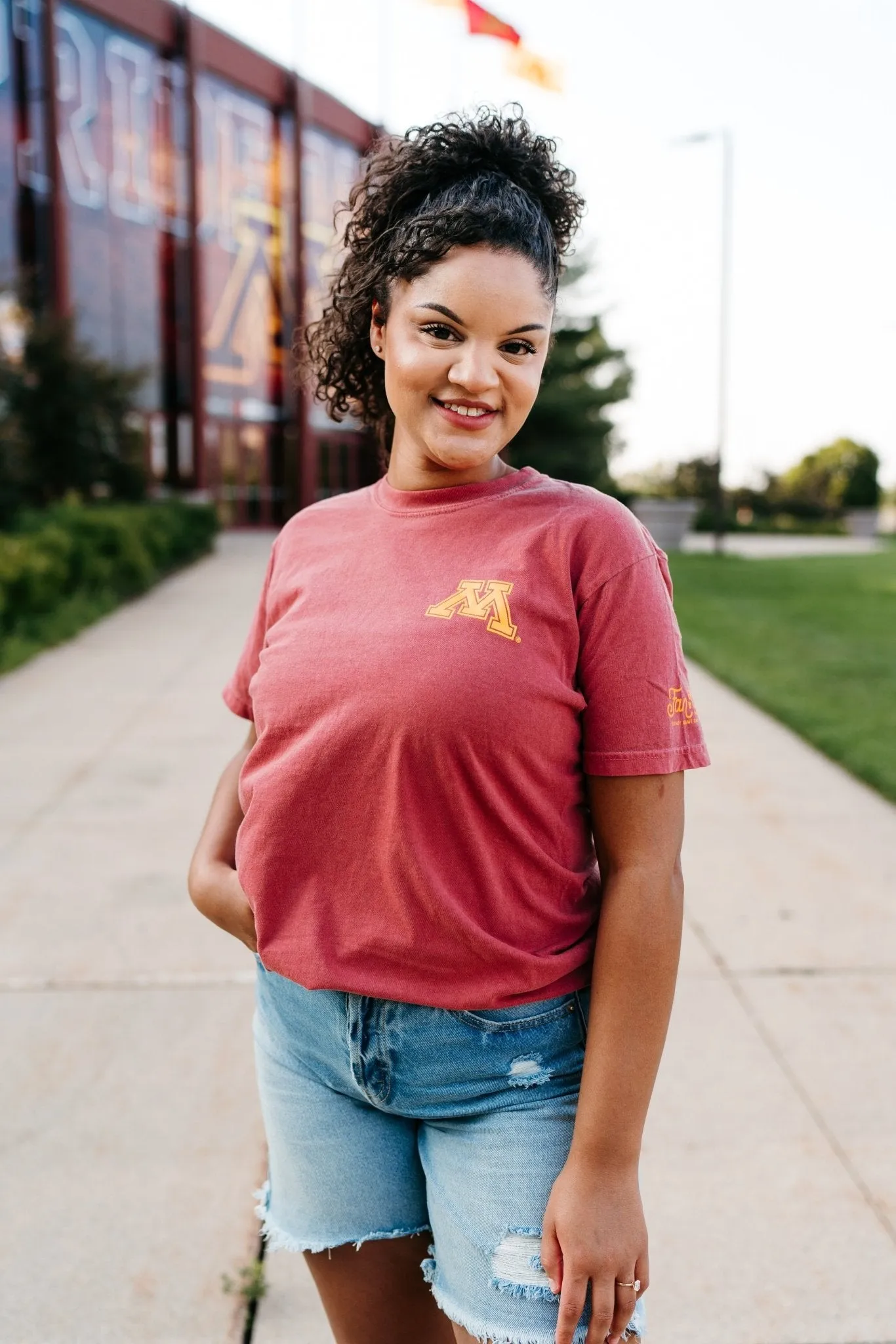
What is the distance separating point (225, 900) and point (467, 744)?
0.50 meters

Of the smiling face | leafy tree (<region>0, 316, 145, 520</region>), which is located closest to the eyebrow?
the smiling face

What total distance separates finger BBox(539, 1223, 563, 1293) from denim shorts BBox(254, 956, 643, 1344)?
2 cm

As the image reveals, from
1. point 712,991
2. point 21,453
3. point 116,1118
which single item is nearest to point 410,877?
point 116,1118

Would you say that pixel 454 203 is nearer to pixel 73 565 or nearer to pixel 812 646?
pixel 812 646

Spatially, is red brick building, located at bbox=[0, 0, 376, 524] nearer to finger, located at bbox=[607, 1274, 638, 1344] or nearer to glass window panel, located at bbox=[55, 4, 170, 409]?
glass window panel, located at bbox=[55, 4, 170, 409]

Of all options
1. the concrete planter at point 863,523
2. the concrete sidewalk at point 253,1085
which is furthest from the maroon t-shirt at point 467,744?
the concrete planter at point 863,523

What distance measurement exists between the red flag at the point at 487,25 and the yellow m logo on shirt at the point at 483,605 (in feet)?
45.7

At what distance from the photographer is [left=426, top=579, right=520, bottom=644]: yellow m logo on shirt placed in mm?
1326

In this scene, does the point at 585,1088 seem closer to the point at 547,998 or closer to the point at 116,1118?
the point at 547,998

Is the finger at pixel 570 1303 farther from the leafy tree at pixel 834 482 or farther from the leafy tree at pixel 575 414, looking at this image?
the leafy tree at pixel 834 482

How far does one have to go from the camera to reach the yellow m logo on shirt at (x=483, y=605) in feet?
4.35

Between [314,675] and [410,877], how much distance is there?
27 cm

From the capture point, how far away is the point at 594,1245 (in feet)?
4.19

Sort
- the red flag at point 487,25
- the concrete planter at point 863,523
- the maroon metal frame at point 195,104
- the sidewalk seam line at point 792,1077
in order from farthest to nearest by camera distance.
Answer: the concrete planter at point 863,523, the maroon metal frame at point 195,104, the red flag at point 487,25, the sidewalk seam line at point 792,1077
